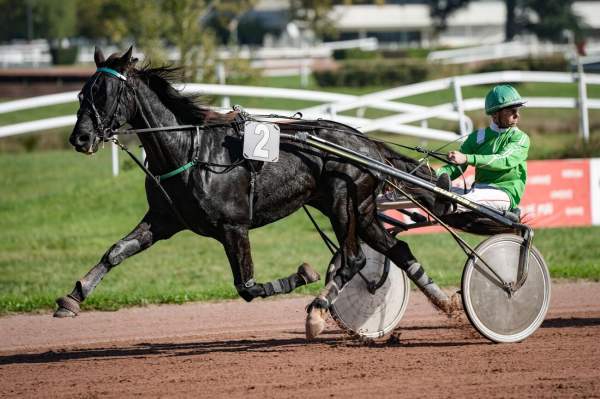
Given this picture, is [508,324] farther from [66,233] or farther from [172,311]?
[66,233]

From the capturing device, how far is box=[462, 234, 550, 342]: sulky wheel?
282 inches

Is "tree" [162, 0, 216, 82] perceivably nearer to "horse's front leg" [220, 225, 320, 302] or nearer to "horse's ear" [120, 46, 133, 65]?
"horse's ear" [120, 46, 133, 65]

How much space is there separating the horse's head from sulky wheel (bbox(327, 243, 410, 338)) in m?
1.98

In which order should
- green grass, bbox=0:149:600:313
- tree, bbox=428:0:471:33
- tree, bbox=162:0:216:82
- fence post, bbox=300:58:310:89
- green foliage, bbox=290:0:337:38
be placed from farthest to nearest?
tree, bbox=428:0:471:33 → green foliage, bbox=290:0:337:38 → fence post, bbox=300:58:310:89 → tree, bbox=162:0:216:82 → green grass, bbox=0:149:600:313

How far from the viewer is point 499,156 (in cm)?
714

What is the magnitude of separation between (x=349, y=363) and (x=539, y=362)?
4.01ft

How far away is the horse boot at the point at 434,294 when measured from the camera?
7.25m

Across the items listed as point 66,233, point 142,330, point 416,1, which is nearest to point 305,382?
point 142,330

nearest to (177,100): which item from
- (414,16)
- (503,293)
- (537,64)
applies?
(503,293)

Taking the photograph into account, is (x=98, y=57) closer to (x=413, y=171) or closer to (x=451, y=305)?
(x=413, y=171)

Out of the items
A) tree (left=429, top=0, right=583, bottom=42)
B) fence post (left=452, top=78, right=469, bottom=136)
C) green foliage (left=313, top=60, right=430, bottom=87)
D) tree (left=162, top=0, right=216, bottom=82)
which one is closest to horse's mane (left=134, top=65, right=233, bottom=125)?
fence post (left=452, top=78, right=469, bottom=136)

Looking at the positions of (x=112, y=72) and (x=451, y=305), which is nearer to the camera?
(x=112, y=72)

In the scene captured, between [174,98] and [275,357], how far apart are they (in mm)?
1919

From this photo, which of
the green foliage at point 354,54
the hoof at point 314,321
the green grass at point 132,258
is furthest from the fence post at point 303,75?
the hoof at point 314,321
